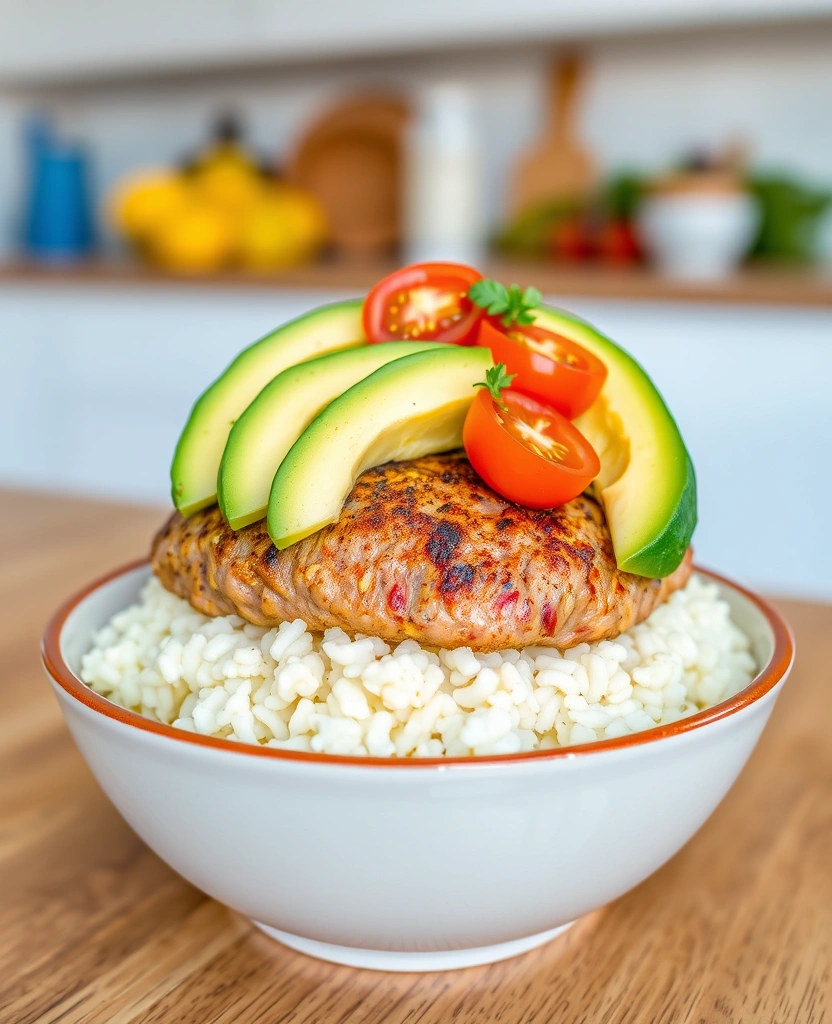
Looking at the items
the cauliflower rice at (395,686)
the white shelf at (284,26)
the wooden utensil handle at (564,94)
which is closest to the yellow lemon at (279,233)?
the white shelf at (284,26)

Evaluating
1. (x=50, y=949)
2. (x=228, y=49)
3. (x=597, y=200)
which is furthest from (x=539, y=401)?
(x=228, y=49)

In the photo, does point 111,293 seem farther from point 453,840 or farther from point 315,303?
point 453,840

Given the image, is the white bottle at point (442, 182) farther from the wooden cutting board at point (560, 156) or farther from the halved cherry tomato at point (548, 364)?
the halved cherry tomato at point (548, 364)

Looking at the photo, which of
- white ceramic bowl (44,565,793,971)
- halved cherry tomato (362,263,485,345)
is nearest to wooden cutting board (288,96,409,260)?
halved cherry tomato (362,263,485,345)

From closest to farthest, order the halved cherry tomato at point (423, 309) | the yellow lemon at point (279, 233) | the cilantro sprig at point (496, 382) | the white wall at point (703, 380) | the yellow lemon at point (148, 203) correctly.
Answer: the cilantro sprig at point (496, 382)
the halved cherry tomato at point (423, 309)
the white wall at point (703, 380)
the yellow lemon at point (279, 233)
the yellow lemon at point (148, 203)

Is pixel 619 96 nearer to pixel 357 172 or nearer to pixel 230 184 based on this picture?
pixel 357 172

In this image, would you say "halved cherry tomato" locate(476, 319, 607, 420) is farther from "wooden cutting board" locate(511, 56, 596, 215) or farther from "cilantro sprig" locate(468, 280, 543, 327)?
"wooden cutting board" locate(511, 56, 596, 215)
